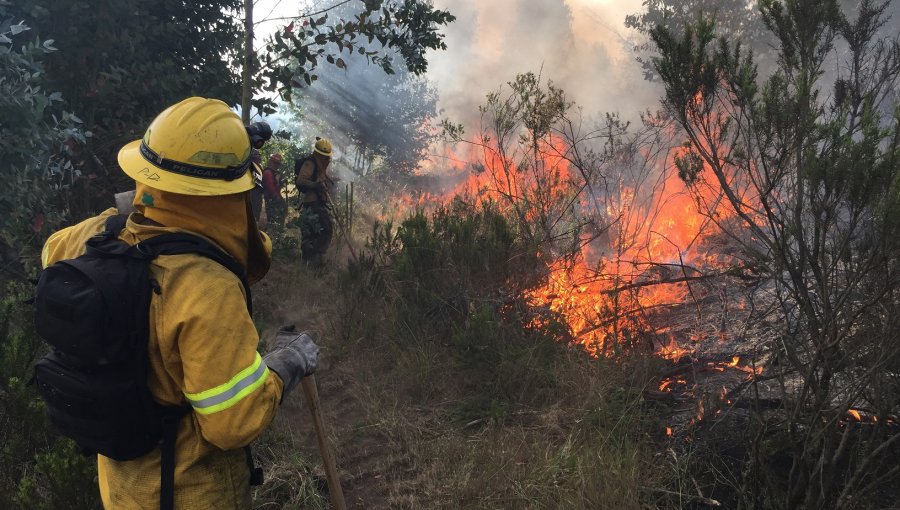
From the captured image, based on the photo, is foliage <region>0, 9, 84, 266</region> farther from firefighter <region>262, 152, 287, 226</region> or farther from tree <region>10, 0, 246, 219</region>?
firefighter <region>262, 152, 287, 226</region>

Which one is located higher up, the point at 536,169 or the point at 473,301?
the point at 536,169

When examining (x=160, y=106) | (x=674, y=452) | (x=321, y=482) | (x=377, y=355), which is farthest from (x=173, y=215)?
(x=160, y=106)

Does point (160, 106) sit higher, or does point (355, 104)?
point (355, 104)

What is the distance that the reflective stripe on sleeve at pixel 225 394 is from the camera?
4.46 feet

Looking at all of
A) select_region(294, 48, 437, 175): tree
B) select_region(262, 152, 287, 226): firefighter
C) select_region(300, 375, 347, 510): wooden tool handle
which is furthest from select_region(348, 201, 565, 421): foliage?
select_region(294, 48, 437, 175): tree

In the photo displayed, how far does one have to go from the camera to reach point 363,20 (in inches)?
182

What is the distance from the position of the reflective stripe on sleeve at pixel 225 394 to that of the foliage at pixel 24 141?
240 cm

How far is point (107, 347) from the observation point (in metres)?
1.30

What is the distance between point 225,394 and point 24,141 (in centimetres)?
253

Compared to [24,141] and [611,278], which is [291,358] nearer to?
[24,141]

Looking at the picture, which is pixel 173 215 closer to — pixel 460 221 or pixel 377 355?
pixel 377 355

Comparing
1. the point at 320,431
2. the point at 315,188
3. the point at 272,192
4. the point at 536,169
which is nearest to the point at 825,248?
the point at 320,431

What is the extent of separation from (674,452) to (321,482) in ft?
6.59

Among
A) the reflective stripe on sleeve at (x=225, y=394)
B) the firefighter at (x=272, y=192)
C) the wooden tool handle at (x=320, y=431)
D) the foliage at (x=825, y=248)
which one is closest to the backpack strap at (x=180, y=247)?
the reflective stripe on sleeve at (x=225, y=394)
